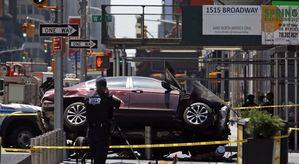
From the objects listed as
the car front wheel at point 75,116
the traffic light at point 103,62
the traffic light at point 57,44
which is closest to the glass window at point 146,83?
the car front wheel at point 75,116

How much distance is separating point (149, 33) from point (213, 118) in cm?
974

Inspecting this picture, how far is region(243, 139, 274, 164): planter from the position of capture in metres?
10.8

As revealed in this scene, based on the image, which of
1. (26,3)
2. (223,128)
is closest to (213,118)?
(223,128)

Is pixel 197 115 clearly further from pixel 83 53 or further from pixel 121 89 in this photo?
pixel 83 53

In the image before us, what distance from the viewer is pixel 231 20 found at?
1877 centimetres

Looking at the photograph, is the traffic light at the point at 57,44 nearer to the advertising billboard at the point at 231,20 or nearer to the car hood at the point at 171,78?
the car hood at the point at 171,78

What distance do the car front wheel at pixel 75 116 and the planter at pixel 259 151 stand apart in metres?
4.77

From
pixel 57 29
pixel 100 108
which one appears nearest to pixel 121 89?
pixel 57 29

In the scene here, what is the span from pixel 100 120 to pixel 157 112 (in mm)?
3719

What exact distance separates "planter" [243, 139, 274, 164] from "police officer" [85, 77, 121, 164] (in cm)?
232

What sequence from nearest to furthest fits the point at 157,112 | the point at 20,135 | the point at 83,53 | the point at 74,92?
the point at 157,112 < the point at 74,92 < the point at 20,135 < the point at 83,53

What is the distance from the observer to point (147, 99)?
1477 centimetres

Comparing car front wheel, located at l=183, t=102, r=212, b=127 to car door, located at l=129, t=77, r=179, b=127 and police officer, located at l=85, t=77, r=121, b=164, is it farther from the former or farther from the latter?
police officer, located at l=85, t=77, r=121, b=164

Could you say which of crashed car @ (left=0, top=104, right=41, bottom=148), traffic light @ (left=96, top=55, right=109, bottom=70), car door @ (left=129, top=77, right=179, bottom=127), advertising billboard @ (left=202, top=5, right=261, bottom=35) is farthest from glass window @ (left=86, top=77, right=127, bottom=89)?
traffic light @ (left=96, top=55, right=109, bottom=70)
